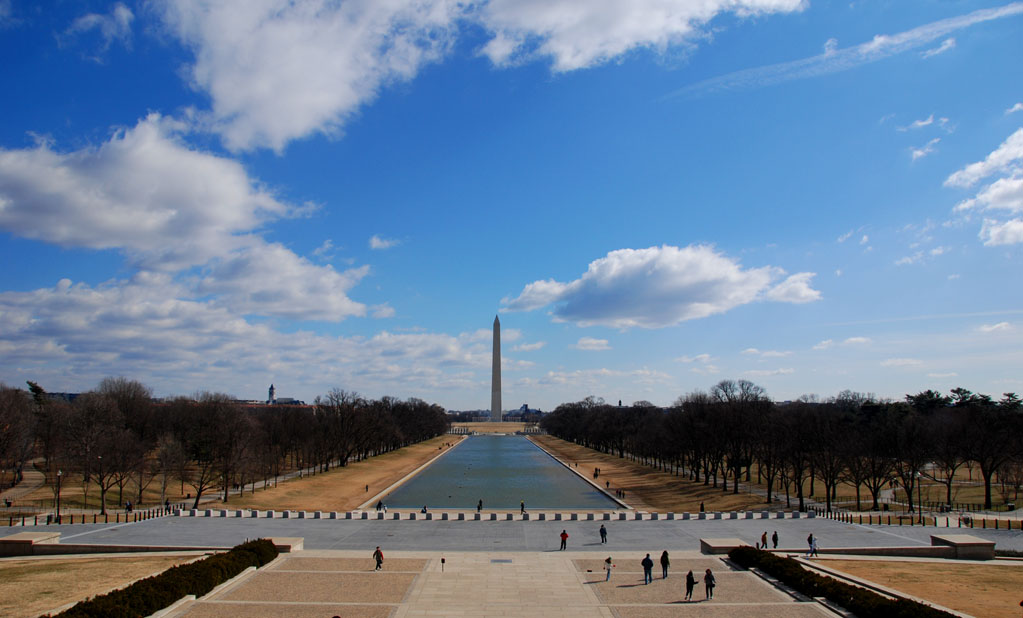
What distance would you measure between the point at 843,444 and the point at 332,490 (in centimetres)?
4674

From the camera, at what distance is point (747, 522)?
1492 inches

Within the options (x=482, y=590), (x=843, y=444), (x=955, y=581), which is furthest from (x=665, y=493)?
(x=482, y=590)

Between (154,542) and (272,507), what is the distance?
20.8m

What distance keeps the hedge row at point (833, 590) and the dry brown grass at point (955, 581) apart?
9.42 feet

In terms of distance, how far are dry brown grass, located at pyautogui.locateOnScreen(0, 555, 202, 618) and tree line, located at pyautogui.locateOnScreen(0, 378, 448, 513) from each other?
857 inches

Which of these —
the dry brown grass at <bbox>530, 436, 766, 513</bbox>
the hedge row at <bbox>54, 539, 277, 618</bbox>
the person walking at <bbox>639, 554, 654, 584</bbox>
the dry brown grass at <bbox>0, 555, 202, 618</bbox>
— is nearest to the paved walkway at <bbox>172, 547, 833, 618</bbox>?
the person walking at <bbox>639, 554, 654, 584</bbox>

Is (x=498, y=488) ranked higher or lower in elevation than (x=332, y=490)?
lower

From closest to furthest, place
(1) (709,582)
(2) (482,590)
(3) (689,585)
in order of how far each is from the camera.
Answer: (3) (689,585), (1) (709,582), (2) (482,590)

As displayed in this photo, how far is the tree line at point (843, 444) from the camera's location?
53.5 m

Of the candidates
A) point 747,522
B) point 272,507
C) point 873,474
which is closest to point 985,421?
point 873,474

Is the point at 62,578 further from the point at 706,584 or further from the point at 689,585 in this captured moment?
the point at 706,584

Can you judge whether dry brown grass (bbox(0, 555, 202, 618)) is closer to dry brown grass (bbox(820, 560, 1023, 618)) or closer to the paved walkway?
the paved walkway

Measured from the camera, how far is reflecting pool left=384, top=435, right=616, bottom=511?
189 feet

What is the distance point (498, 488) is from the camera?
2682 inches
